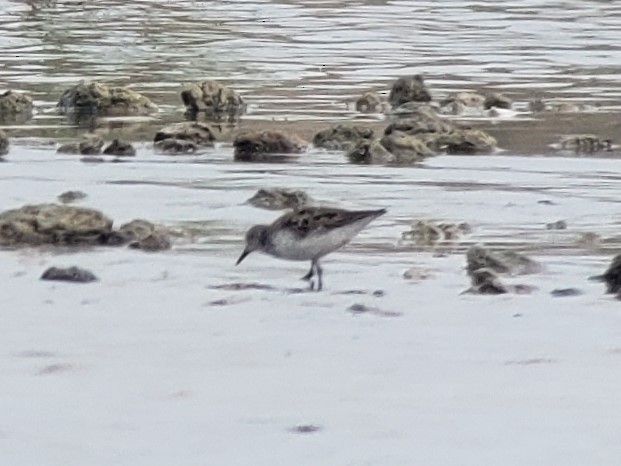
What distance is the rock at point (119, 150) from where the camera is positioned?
1588cm

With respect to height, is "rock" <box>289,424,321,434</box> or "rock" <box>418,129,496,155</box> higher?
"rock" <box>289,424,321,434</box>

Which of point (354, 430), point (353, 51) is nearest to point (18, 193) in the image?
point (354, 430)

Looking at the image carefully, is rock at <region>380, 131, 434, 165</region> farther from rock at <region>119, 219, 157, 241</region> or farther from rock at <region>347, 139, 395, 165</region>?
rock at <region>119, 219, 157, 241</region>

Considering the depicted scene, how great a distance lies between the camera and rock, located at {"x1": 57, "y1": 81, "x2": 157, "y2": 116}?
61.8 feet

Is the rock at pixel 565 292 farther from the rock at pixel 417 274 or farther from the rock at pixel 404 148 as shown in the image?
the rock at pixel 404 148

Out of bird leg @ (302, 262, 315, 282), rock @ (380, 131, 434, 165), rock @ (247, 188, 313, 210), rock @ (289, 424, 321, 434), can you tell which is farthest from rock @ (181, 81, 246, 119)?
rock @ (289, 424, 321, 434)

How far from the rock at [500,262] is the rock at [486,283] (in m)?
0.19

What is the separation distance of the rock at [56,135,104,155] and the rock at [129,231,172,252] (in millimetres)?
4525

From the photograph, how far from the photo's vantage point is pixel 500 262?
10.5 m

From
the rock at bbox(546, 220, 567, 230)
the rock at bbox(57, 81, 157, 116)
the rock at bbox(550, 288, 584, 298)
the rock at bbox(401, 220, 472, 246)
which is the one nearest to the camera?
the rock at bbox(550, 288, 584, 298)

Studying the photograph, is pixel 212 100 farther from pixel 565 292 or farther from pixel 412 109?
pixel 565 292

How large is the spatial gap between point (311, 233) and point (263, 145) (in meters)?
5.68

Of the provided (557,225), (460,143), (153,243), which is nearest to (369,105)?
(460,143)

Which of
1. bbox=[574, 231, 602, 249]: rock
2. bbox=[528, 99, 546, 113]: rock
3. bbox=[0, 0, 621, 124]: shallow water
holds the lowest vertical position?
bbox=[0, 0, 621, 124]: shallow water
